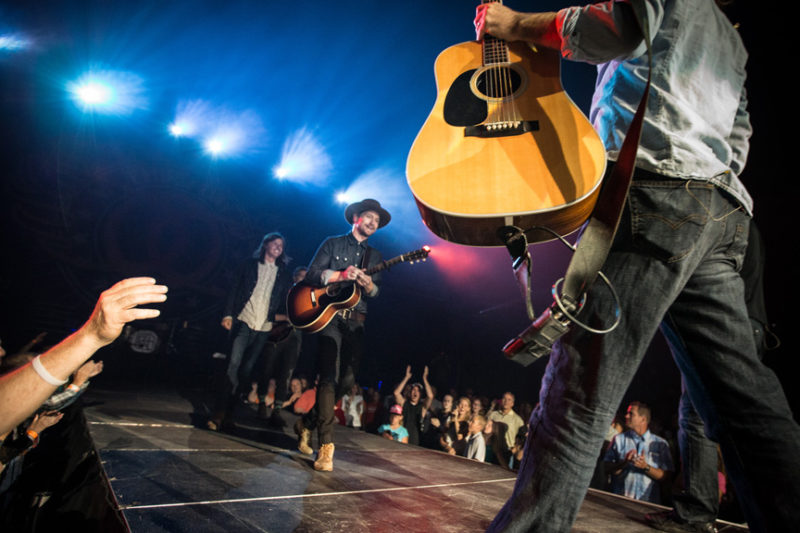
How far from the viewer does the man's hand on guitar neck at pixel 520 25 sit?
45.3 inches

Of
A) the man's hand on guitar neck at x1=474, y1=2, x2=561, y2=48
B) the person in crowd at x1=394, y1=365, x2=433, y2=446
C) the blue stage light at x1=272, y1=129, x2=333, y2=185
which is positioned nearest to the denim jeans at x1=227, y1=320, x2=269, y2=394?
the person in crowd at x1=394, y1=365, x2=433, y2=446

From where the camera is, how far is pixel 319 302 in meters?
3.11

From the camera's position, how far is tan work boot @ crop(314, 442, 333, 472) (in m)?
2.33

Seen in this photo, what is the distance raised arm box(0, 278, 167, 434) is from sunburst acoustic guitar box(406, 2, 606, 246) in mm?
966

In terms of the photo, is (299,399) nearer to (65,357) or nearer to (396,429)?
(396,429)

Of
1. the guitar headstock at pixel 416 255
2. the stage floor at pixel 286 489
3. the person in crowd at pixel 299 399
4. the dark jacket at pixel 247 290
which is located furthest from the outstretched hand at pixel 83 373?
the person in crowd at pixel 299 399

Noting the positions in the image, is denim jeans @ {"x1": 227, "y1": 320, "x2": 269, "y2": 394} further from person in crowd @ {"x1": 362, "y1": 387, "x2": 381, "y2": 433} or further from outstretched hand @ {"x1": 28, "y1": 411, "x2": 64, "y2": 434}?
person in crowd @ {"x1": 362, "y1": 387, "x2": 381, "y2": 433}

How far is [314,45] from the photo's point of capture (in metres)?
8.08

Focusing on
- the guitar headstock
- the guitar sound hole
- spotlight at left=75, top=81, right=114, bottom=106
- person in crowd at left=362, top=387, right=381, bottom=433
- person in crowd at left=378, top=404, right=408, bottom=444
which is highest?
spotlight at left=75, top=81, right=114, bottom=106

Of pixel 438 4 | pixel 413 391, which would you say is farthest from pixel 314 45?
pixel 413 391

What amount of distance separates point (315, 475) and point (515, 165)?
215 centimetres

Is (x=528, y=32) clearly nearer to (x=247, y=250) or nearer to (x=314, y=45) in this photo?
(x=314, y=45)

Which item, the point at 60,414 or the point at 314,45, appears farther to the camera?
the point at 314,45

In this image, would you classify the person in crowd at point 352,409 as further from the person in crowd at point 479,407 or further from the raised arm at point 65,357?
the raised arm at point 65,357
